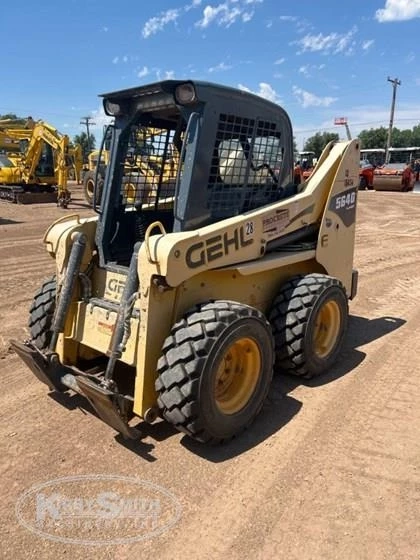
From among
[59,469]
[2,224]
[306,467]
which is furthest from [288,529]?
[2,224]

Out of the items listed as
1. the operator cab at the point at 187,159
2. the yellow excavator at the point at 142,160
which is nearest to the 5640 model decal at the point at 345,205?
the operator cab at the point at 187,159

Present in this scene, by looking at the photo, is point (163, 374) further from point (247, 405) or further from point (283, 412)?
point (283, 412)

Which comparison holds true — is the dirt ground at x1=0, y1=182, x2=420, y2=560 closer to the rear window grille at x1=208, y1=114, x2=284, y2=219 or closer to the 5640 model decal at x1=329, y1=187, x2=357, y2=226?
the 5640 model decal at x1=329, y1=187, x2=357, y2=226

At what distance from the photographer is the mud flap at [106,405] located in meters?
2.91

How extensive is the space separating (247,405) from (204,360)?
0.61 metres

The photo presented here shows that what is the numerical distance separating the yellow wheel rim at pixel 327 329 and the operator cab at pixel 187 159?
111cm

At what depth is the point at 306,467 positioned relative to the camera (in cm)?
296

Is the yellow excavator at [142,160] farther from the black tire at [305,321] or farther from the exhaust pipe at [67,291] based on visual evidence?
the black tire at [305,321]

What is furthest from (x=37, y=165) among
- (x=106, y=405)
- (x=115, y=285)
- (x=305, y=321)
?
(x=106, y=405)

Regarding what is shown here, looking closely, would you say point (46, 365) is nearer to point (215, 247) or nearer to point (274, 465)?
point (215, 247)

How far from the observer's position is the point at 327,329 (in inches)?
172

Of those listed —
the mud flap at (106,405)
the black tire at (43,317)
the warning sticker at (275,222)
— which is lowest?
the mud flap at (106,405)

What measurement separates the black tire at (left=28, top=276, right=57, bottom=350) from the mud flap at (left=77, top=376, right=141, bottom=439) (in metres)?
0.89

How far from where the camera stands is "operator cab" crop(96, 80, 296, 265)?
11.2 feet
